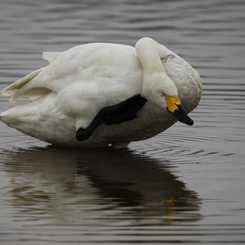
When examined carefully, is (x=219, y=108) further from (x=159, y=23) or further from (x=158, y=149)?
(x=159, y=23)

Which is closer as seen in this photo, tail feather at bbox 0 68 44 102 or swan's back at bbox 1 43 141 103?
swan's back at bbox 1 43 141 103

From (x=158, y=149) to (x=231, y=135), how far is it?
98 cm

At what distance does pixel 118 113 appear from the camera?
6.95 m

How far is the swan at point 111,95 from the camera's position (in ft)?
21.9

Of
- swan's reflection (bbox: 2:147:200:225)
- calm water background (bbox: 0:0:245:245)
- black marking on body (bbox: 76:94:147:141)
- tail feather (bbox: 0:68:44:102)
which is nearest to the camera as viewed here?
calm water background (bbox: 0:0:245:245)

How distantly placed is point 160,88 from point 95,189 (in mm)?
1147

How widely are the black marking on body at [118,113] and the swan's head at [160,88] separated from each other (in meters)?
0.19

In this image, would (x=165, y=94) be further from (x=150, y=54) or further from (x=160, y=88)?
(x=150, y=54)

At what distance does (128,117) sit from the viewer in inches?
274

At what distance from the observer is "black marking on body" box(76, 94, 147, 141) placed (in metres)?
6.80

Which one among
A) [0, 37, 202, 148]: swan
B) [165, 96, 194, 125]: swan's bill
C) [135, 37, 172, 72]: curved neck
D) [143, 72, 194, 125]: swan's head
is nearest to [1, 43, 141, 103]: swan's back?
[0, 37, 202, 148]: swan

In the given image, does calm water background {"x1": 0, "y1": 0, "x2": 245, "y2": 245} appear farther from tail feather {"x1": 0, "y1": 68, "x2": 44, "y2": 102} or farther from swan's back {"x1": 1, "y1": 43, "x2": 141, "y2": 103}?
swan's back {"x1": 1, "y1": 43, "x2": 141, "y2": 103}

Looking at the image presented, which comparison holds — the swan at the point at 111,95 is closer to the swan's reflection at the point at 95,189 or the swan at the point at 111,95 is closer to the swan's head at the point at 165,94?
the swan's head at the point at 165,94

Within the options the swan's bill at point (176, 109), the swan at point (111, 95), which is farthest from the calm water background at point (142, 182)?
the swan's bill at point (176, 109)
